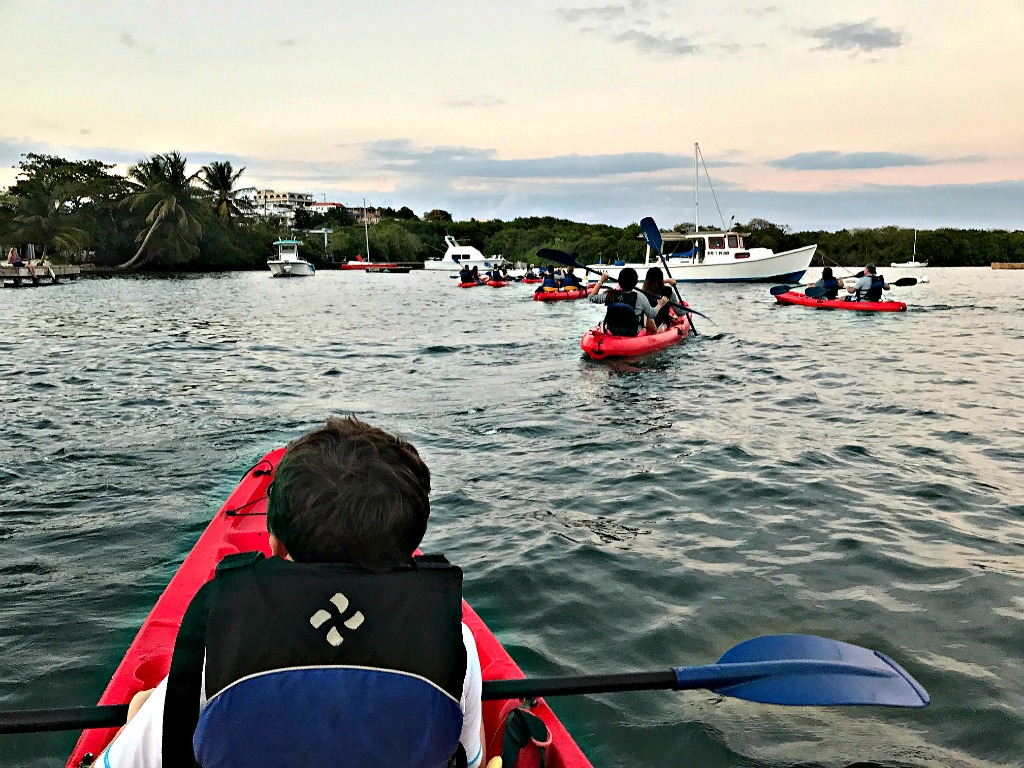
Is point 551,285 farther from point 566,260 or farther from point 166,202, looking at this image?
point 166,202

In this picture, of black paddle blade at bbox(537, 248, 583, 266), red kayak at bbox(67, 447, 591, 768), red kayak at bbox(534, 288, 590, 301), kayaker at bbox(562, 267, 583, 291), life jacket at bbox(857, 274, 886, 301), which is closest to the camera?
red kayak at bbox(67, 447, 591, 768)

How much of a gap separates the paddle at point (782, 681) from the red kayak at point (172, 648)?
0.60 ft

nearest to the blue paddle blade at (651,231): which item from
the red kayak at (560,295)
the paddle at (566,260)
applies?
the paddle at (566,260)

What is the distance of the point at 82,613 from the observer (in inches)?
178

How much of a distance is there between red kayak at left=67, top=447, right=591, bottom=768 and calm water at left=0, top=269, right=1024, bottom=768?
2.48 ft

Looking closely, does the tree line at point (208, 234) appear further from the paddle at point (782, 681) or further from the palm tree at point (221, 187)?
the paddle at point (782, 681)

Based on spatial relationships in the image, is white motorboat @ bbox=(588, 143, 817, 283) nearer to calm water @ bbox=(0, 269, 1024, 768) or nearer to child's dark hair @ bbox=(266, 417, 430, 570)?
calm water @ bbox=(0, 269, 1024, 768)

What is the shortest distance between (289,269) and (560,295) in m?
42.0

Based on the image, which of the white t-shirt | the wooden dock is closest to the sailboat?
the wooden dock

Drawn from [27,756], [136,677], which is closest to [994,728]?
[136,677]

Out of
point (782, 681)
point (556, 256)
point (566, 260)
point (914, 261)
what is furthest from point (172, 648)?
point (914, 261)

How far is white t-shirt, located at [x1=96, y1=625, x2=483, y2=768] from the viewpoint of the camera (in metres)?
1.80

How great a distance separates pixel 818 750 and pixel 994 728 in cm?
81

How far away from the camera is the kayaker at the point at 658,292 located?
1402 cm
